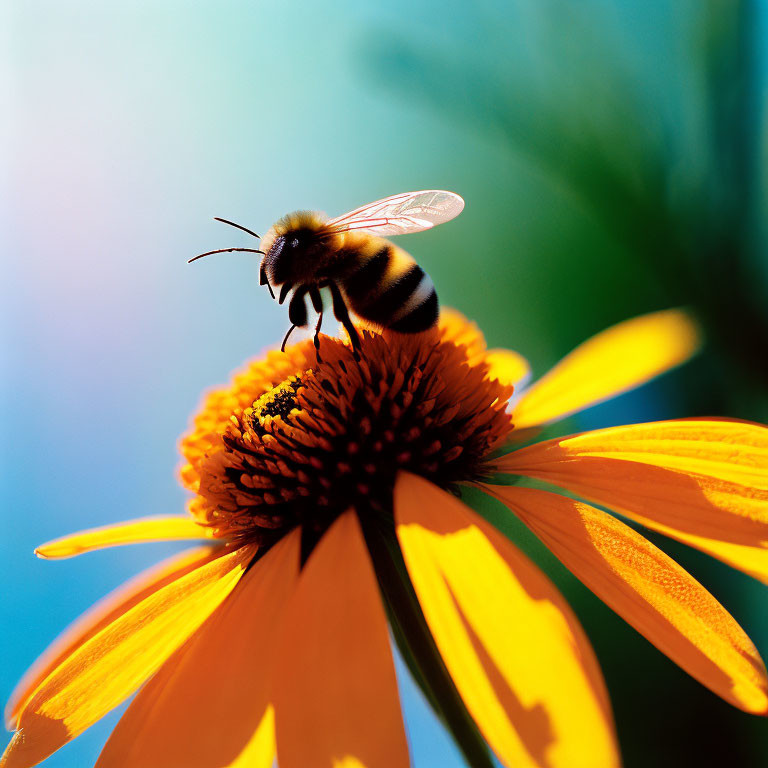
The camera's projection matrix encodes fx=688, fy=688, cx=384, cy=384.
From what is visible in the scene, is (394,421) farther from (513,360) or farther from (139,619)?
(513,360)

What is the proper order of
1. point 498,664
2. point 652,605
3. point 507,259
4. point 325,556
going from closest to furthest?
1. point 498,664
2. point 652,605
3. point 325,556
4. point 507,259

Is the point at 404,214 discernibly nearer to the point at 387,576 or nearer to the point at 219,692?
the point at 387,576

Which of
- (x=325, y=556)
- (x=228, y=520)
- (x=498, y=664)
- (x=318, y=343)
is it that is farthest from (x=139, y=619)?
(x=498, y=664)

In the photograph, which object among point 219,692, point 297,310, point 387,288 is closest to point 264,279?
point 297,310

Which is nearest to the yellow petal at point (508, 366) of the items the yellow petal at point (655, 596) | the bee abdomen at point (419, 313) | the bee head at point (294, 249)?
the bee abdomen at point (419, 313)

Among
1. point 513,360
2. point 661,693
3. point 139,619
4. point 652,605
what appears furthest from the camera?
point 513,360

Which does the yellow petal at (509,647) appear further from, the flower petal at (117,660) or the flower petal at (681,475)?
the flower petal at (117,660)
